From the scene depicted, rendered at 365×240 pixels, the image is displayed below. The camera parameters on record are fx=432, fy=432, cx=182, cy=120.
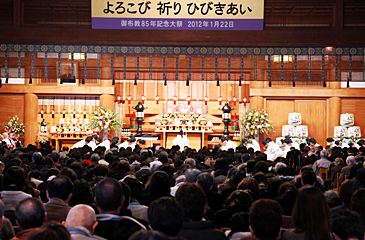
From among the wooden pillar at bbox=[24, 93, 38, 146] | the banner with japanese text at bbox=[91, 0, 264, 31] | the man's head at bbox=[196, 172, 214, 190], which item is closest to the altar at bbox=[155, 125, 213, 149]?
the wooden pillar at bbox=[24, 93, 38, 146]

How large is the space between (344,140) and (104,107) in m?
8.93

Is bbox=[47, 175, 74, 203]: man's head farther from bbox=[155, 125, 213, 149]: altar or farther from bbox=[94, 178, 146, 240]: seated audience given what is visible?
bbox=[155, 125, 213, 149]: altar

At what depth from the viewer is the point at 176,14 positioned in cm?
1209

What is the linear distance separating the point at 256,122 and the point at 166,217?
1350 centimetres

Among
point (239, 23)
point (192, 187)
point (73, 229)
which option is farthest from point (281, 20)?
point (73, 229)

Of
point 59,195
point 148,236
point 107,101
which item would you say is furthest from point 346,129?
point 148,236

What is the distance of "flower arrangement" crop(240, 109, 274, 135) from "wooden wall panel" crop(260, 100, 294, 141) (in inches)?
25.8

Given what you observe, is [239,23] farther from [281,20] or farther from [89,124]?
[89,124]

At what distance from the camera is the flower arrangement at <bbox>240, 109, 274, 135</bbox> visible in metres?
15.8

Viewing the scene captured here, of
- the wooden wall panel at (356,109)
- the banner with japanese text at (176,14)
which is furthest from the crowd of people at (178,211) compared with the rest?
the wooden wall panel at (356,109)

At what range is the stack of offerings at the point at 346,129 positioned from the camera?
15570 mm

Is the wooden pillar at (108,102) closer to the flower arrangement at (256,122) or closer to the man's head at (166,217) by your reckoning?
the flower arrangement at (256,122)

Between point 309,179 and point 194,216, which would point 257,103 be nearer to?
point 309,179

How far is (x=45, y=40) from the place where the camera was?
12.4 m
